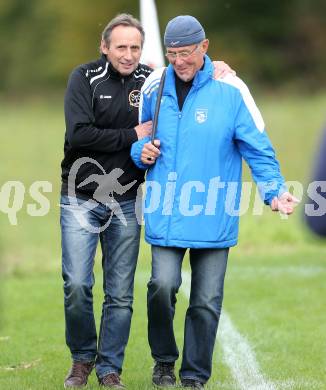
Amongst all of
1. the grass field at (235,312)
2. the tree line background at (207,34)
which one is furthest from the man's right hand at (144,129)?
the tree line background at (207,34)

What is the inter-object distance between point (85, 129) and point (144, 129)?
34 cm

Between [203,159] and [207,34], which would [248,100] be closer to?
[203,159]

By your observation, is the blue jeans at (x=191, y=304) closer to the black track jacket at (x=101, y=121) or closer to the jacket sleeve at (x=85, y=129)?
the black track jacket at (x=101, y=121)

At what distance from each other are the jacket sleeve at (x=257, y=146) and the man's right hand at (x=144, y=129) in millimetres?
517

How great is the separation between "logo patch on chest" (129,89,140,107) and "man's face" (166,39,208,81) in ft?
1.40

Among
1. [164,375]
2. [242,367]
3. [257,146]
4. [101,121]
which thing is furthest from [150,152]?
[242,367]

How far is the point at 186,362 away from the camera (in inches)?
276

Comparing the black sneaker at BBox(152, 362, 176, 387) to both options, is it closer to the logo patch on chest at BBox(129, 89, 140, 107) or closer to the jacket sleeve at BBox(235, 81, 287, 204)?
the jacket sleeve at BBox(235, 81, 287, 204)

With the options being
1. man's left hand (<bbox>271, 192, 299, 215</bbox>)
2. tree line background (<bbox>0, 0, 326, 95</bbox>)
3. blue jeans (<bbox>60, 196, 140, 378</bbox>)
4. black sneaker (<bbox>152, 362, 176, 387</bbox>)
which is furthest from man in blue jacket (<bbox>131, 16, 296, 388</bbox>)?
tree line background (<bbox>0, 0, 326, 95</bbox>)

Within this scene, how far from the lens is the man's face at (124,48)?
22.5 ft

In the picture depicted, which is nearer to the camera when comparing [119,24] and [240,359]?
[119,24]

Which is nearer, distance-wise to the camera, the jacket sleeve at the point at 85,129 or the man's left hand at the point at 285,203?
the man's left hand at the point at 285,203

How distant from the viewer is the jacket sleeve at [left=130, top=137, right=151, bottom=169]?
673cm

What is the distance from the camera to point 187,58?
6605 mm
